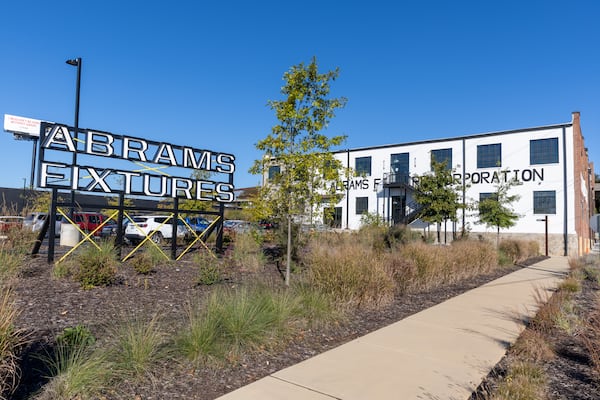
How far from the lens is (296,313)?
20.7ft

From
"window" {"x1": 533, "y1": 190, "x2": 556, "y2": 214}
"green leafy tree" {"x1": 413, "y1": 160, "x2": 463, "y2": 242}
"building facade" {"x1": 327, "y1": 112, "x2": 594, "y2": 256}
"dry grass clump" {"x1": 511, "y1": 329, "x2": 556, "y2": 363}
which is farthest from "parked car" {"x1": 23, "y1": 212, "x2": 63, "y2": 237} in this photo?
"window" {"x1": 533, "y1": 190, "x2": 556, "y2": 214}

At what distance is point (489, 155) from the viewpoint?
33875mm

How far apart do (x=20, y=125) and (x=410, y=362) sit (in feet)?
240

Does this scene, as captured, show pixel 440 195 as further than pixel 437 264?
Yes

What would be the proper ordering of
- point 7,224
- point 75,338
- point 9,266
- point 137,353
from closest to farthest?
point 137,353
point 75,338
point 9,266
point 7,224

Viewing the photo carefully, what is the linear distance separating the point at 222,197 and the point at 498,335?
34.0 ft

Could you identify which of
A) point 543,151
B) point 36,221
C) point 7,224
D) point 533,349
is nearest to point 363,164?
point 543,151

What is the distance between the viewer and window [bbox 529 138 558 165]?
101 ft

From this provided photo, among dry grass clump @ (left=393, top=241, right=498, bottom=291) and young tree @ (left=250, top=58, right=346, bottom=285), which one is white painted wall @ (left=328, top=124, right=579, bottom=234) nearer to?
dry grass clump @ (left=393, top=241, right=498, bottom=291)

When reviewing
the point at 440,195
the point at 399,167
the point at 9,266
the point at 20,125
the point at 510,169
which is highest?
the point at 20,125

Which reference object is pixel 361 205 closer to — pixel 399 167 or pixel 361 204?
pixel 361 204

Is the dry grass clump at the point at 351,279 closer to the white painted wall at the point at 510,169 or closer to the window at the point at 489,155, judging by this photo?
the white painted wall at the point at 510,169

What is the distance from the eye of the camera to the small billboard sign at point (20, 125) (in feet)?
203

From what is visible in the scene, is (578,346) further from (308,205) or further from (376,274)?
(308,205)
